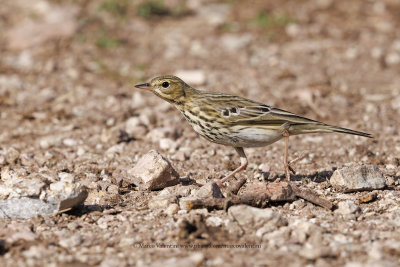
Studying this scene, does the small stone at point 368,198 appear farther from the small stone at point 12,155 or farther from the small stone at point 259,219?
the small stone at point 12,155

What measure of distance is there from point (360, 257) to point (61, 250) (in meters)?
2.23

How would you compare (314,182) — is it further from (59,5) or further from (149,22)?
(59,5)

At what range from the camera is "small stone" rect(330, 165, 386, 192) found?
583 centimetres

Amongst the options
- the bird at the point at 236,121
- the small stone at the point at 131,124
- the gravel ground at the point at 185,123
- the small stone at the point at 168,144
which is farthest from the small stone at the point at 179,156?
the small stone at the point at 131,124

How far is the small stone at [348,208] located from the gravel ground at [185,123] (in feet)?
0.04

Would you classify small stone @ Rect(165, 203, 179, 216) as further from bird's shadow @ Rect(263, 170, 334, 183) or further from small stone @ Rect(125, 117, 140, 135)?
small stone @ Rect(125, 117, 140, 135)

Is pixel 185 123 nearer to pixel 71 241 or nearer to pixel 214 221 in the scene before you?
pixel 214 221

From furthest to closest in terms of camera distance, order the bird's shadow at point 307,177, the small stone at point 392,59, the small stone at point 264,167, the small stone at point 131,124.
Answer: the small stone at point 392,59 < the small stone at point 131,124 < the small stone at point 264,167 < the bird's shadow at point 307,177

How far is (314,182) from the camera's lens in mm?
6246

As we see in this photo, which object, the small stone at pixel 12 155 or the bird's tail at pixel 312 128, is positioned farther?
the small stone at pixel 12 155

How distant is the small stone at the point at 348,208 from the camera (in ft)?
17.3

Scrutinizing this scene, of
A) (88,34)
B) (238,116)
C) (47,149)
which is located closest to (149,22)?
(88,34)

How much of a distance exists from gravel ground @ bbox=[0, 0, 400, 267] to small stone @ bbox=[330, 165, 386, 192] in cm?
11

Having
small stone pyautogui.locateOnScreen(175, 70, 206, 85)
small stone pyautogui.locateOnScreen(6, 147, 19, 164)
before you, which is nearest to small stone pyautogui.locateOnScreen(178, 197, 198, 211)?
small stone pyautogui.locateOnScreen(6, 147, 19, 164)
